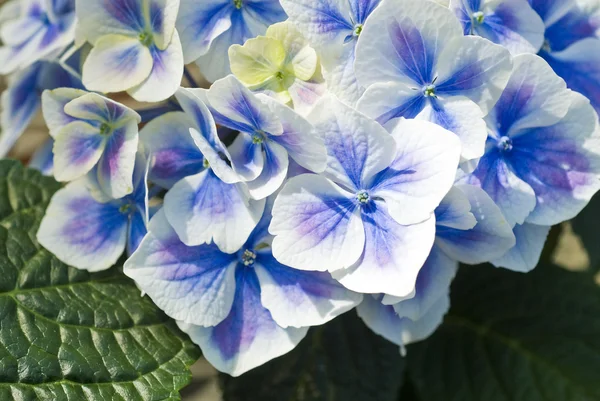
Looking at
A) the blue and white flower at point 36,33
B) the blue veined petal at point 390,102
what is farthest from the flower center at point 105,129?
the blue veined petal at point 390,102

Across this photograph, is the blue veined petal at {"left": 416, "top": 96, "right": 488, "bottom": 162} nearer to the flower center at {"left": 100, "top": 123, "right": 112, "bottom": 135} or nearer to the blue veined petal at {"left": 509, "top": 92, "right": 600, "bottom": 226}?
the blue veined petal at {"left": 509, "top": 92, "right": 600, "bottom": 226}

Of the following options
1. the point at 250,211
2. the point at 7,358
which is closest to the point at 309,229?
the point at 250,211

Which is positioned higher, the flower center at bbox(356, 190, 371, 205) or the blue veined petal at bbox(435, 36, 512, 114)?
the blue veined petal at bbox(435, 36, 512, 114)

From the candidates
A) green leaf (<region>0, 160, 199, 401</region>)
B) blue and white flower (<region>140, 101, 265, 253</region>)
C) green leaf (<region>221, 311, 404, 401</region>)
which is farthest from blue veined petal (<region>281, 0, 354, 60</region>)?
green leaf (<region>221, 311, 404, 401</region>)

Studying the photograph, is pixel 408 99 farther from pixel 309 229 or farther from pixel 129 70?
pixel 129 70

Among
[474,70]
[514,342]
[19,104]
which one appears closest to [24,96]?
[19,104]

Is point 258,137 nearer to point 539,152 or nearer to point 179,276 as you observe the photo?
point 179,276

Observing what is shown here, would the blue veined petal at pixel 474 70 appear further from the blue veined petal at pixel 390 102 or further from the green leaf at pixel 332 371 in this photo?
the green leaf at pixel 332 371
